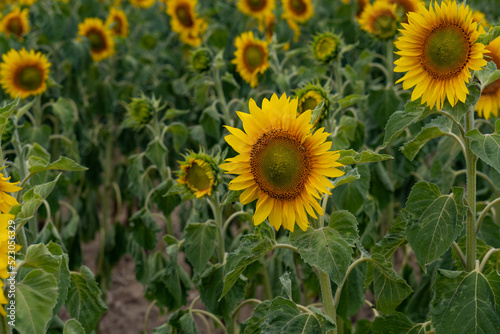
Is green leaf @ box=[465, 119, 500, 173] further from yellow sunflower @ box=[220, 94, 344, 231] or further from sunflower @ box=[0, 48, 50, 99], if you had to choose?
sunflower @ box=[0, 48, 50, 99]

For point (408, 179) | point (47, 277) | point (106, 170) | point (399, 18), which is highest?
point (399, 18)

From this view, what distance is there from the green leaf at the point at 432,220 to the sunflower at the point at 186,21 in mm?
2009

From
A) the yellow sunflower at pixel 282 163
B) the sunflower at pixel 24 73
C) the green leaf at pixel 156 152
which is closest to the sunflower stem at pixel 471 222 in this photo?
the yellow sunflower at pixel 282 163

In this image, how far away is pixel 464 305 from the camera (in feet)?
4.33

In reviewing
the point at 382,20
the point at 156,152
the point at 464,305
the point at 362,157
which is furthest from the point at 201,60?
the point at 464,305

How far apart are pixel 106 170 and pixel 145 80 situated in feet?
1.74

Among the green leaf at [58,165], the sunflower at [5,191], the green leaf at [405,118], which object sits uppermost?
the green leaf at [405,118]

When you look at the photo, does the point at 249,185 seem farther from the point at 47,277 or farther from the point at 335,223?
the point at 47,277

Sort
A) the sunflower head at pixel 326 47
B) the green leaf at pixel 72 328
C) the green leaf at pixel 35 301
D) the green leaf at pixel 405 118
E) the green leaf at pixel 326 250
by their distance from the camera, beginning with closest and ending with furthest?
the green leaf at pixel 35 301 < the green leaf at pixel 326 250 < the green leaf at pixel 72 328 < the green leaf at pixel 405 118 < the sunflower head at pixel 326 47

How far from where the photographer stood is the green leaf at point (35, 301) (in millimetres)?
1058

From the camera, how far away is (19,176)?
1930 mm

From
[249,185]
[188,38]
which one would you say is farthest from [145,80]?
[249,185]

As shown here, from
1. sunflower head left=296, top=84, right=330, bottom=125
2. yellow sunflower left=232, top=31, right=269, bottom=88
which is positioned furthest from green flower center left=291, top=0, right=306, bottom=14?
sunflower head left=296, top=84, right=330, bottom=125

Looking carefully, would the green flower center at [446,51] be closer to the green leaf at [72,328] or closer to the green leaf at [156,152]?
the green leaf at [72,328]
